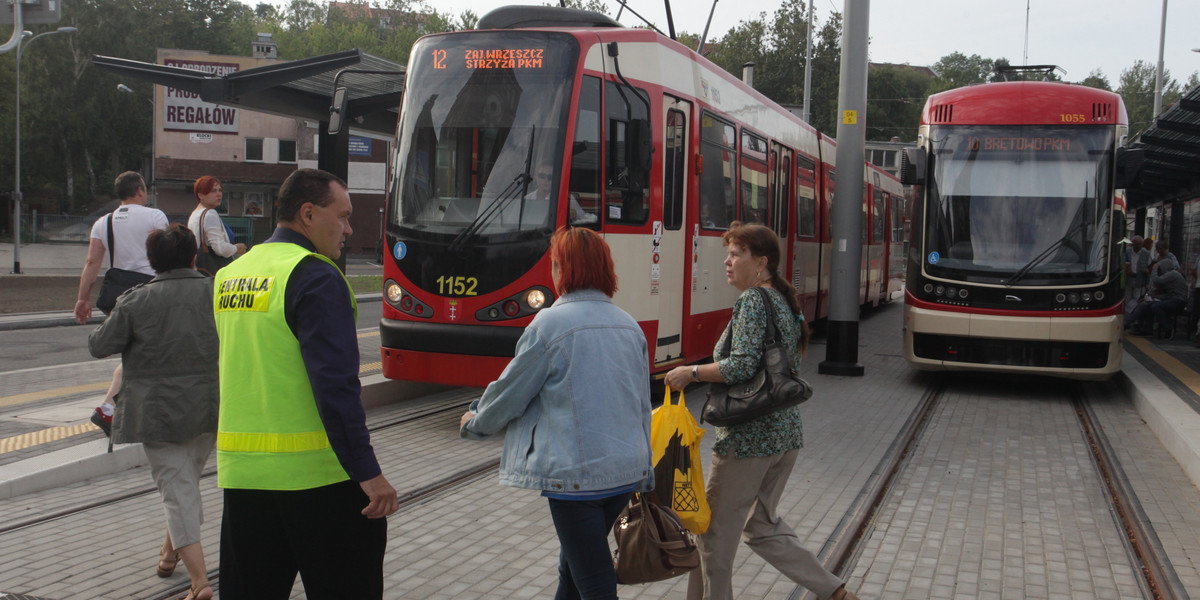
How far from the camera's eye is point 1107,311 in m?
10.6

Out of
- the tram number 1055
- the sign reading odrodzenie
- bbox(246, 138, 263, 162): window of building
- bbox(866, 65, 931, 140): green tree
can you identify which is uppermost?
bbox(866, 65, 931, 140): green tree

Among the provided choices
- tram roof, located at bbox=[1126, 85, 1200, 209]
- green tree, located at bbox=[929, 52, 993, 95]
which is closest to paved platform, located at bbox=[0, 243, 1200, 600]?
tram roof, located at bbox=[1126, 85, 1200, 209]

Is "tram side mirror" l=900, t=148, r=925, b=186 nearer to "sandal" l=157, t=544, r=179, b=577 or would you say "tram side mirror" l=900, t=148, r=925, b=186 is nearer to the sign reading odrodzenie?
"sandal" l=157, t=544, r=179, b=577

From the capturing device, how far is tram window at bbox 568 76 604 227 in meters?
8.14

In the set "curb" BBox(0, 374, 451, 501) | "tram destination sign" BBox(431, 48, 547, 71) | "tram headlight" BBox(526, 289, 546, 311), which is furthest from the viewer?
"tram destination sign" BBox(431, 48, 547, 71)

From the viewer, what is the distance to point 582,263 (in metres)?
3.29

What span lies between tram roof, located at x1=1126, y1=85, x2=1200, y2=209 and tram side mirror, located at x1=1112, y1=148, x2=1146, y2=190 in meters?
0.10

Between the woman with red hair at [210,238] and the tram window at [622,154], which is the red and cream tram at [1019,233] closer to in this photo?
the tram window at [622,154]

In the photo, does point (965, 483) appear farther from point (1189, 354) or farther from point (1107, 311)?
point (1189, 354)

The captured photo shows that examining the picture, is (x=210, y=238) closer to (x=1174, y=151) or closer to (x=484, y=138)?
(x=484, y=138)

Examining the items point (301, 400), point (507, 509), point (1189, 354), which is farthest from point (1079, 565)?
point (1189, 354)

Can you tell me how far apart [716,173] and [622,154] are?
2.34 m

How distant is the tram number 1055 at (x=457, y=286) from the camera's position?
810 cm

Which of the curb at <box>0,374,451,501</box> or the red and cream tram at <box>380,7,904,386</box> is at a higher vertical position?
the red and cream tram at <box>380,7,904,386</box>
